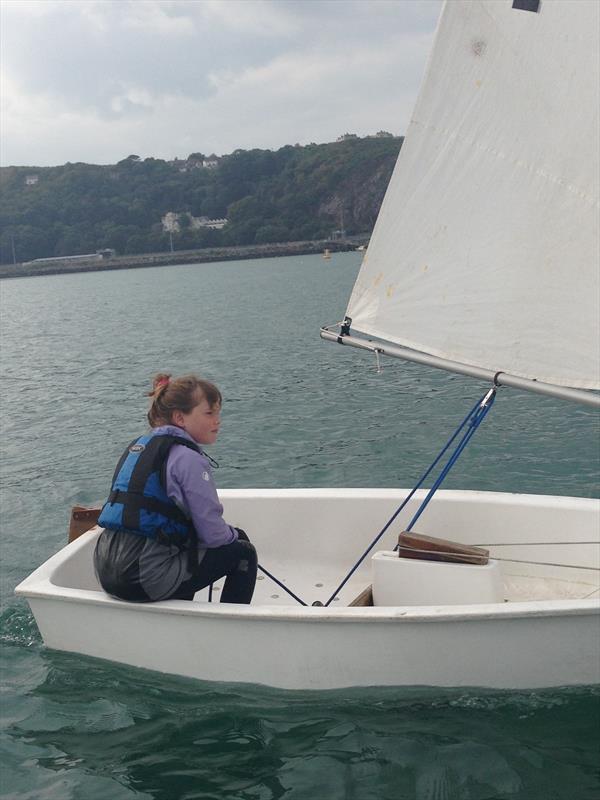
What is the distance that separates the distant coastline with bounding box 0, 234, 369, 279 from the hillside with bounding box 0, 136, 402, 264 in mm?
5302

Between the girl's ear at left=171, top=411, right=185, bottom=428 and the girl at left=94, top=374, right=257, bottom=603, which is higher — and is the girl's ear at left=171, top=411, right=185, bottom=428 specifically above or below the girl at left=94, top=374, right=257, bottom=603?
above

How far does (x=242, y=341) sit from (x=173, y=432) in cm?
1797

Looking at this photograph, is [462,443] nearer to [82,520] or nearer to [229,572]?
[229,572]

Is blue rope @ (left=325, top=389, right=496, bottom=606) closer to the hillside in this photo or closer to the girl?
the girl

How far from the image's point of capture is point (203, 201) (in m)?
132

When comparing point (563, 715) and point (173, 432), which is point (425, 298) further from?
Answer: point (563, 715)

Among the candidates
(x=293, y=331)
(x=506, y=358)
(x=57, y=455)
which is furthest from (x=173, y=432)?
(x=293, y=331)

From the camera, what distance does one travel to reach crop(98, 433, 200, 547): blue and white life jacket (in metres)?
3.80

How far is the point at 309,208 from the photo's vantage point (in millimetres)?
117125

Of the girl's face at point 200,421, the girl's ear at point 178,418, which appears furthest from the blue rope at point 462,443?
the girl's ear at point 178,418

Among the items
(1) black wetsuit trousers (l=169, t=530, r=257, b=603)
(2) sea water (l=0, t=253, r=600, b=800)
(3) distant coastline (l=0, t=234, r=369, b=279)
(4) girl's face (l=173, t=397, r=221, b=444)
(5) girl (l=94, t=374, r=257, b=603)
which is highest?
(4) girl's face (l=173, t=397, r=221, b=444)

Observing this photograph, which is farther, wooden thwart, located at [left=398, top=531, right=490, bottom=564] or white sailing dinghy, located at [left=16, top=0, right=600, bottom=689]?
wooden thwart, located at [left=398, top=531, right=490, bottom=564]

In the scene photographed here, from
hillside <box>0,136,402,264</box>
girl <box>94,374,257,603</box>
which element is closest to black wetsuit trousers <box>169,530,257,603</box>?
girl <box>94,374,257,603</box>

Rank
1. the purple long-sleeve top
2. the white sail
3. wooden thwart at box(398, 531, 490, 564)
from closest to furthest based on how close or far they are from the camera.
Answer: the white sail
the purple long-sleeve top
wooden thwart at box(398, 531, 490, 564)
